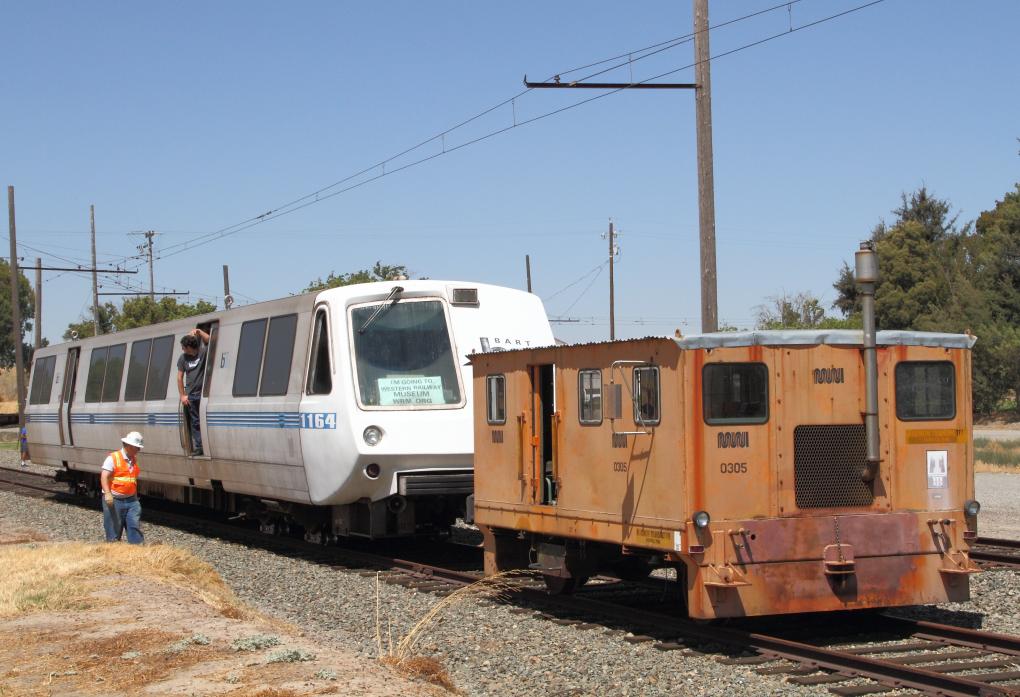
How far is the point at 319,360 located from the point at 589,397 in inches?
186

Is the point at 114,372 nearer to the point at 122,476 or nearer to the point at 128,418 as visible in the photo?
the point at 128,418

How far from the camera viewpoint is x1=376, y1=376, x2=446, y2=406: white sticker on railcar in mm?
13820

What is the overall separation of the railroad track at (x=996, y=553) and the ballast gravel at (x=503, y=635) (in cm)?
56

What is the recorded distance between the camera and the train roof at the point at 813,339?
9.18 meters

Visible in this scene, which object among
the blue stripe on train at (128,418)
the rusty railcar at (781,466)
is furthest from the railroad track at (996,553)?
the blue stripe on train at (128,418)

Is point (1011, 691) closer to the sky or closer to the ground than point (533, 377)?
closer to the ground

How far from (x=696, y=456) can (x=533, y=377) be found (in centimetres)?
248

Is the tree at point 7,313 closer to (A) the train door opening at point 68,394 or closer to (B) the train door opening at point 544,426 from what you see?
(A) the train door opening at point 68,394

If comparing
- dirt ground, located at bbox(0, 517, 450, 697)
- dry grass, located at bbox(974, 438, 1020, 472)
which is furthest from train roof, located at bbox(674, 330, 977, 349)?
dry grass, located at bbox(974, 438, 1020, 472)

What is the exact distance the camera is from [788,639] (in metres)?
9.71

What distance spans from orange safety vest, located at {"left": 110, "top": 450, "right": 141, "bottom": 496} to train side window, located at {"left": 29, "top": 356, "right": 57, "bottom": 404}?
1113cm

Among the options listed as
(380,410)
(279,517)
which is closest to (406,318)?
(380,410)

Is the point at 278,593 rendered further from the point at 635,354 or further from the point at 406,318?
the point at 635,354

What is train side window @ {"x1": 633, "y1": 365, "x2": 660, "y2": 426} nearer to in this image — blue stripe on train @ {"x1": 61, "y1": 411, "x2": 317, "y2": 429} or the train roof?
the train roof
